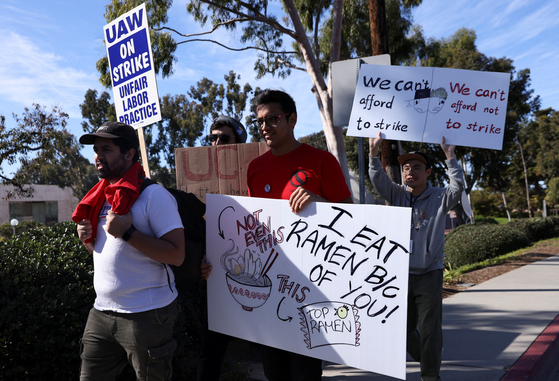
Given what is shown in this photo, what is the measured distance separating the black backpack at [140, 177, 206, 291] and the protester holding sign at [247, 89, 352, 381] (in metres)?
0.43

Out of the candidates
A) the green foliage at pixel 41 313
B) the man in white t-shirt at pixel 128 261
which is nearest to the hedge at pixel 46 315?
the green foliage at pixel 41 313

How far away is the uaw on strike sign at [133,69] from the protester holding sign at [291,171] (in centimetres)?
112

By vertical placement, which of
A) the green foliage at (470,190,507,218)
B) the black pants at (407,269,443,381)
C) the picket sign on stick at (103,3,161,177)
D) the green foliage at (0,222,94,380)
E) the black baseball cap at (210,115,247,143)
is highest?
the picket sign on stick at (103,3,161,177)

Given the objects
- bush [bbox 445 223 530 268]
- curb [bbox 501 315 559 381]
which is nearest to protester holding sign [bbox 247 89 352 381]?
curb [bbox 501 315 559 381]

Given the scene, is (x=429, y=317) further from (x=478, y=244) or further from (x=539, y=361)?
(x=478, y=244)

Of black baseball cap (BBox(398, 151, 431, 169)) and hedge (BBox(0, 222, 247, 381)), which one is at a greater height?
black baseball cap (BBox(398, 151, 431, 169))

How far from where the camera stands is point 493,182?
1034 inches

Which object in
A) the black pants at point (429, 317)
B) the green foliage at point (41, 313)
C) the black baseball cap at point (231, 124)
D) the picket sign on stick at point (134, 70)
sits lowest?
the black pants at point (429, 317)

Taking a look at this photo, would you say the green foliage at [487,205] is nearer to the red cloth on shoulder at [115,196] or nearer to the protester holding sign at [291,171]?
the protester holding sign at [291,171]

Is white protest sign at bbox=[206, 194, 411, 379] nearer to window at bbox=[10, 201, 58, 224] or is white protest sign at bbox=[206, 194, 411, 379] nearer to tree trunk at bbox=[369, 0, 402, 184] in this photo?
tree trunk at bbox=[369, 0, 402, 184]

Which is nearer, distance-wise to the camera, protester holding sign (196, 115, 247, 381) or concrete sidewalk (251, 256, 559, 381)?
protester holding sign (196, 115, 247, 381)

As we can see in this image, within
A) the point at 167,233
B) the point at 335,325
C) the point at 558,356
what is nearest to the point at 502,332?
the point at 558,356

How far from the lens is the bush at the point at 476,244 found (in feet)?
40.9

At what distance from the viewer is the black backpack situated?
8.02ft
